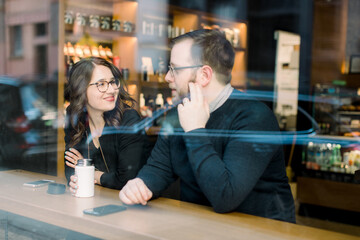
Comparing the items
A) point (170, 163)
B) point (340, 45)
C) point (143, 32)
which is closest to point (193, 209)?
point (170, 163)

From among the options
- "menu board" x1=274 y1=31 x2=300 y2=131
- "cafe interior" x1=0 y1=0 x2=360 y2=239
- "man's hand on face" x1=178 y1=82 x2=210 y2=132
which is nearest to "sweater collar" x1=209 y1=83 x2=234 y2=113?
"man's hand on face" x1=178 y1=82 x2=210 y2=132

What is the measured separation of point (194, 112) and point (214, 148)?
0.20 m

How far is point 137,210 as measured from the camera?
1503mm

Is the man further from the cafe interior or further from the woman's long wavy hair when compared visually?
the woman's long wavy hair

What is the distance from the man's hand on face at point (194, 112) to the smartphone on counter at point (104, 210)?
1.27 feet

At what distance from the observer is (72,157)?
7.66 feet

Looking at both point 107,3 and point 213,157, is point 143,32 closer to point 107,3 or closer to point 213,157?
point 107,3

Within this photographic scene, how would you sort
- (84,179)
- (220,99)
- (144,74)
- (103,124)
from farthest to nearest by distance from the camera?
1. (144,74)
2. (103,124)
3. (220,99)
4. (84,179)

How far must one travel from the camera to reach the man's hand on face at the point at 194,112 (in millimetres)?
1594

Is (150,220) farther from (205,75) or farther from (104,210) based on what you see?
(205,75)

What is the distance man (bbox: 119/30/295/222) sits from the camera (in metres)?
1.53

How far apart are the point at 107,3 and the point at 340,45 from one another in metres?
3.65

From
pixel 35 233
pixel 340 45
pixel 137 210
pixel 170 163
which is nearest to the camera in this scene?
pixel 137 210

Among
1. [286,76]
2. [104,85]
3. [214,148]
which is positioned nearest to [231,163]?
[214,148]
